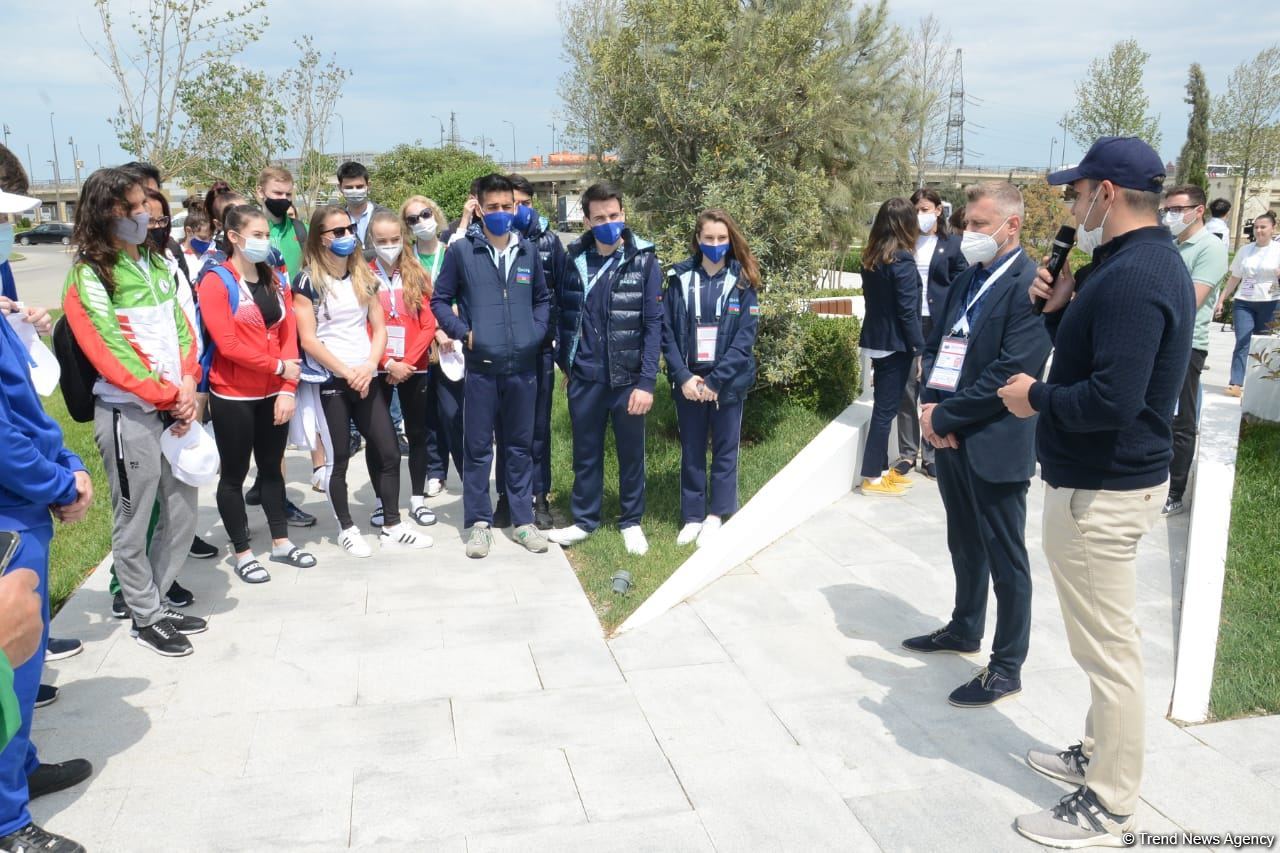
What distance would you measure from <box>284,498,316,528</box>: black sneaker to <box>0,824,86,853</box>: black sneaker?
11.8ft

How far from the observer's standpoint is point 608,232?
18.7 ft

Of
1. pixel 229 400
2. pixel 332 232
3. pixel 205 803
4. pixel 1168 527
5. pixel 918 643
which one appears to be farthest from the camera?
pixel 1168 527

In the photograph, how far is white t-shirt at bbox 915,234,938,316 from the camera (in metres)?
7.11

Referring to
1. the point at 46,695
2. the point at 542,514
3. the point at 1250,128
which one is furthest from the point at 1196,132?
the point at 46,695

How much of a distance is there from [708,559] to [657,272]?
1.78 meters

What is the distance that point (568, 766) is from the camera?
354 centimetres

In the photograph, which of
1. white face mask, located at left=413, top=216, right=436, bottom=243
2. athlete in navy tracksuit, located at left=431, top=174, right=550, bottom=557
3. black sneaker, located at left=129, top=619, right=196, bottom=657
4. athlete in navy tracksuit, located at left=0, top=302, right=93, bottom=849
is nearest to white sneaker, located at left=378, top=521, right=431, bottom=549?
athlete in navy tracksuit, located at left=431, top=174, right=550, bottom=557

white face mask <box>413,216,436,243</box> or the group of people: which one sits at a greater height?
white face mask <box>413,216,436,243</box>

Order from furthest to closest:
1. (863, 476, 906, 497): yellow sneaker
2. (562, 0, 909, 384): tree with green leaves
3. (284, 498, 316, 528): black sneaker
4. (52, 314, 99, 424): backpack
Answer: (562, 0, 909, 384): tree with green leaves, (863, 476, 906, 497): yellow sneaker, (284, 498, 316, 528): black sneaker, (52, 314, 99, 424): backpack

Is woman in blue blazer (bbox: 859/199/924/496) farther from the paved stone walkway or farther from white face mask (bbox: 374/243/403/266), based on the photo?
white face mask (bbox: 374/243/403/266)

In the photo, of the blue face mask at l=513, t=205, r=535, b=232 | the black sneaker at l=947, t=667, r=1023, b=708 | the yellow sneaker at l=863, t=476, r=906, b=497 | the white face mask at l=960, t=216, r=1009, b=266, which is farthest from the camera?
the yellow sneaker at l=863, t=476, r=906, b=497

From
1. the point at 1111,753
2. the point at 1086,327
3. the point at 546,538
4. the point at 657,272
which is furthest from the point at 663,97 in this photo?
the point at 1111,753

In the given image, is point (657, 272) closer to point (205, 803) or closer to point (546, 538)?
point (546, 538)
